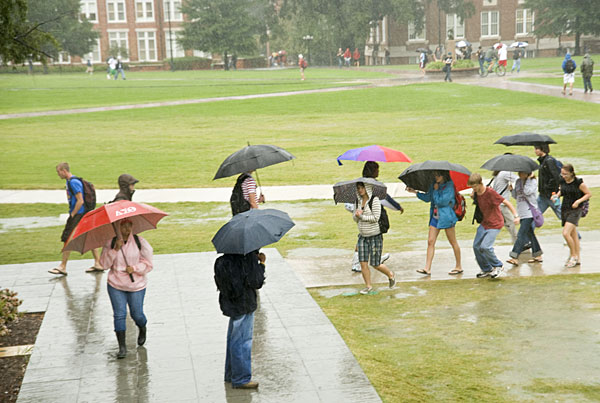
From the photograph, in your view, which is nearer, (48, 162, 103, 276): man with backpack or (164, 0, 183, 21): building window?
(48, 162, 103, 276): man with backpack

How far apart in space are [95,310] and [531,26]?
8037 cm

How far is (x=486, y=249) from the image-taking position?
10.9 m

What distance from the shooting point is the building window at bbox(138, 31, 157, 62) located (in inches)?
3844

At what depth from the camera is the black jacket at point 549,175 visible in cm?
1206

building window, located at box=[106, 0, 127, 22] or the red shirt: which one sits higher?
building window, located at box=[106, 0, 127, 22]

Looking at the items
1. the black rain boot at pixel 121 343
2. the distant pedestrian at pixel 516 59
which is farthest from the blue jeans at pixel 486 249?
the distant pedestrian at pixel 516 59

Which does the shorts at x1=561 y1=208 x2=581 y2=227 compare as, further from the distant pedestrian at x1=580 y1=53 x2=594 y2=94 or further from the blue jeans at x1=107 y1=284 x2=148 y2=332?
the distant pedestrian at x1=580 y1=53 x2=594 y2=94

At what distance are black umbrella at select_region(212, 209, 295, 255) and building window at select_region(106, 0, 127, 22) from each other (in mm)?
94503

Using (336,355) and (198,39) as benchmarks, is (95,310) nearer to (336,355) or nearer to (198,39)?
(336,355)

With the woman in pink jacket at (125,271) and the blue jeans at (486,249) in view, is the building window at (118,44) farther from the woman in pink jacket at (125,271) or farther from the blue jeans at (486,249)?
the woman in pink jacket at (125,271)

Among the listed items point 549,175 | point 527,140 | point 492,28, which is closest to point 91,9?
point 492,28

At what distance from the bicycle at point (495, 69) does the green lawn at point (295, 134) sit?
13.3 metres

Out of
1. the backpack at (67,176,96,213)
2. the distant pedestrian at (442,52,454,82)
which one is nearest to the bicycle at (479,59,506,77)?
the distant pedestrian at (442,52,454,82)

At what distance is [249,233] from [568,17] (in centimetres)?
7297
